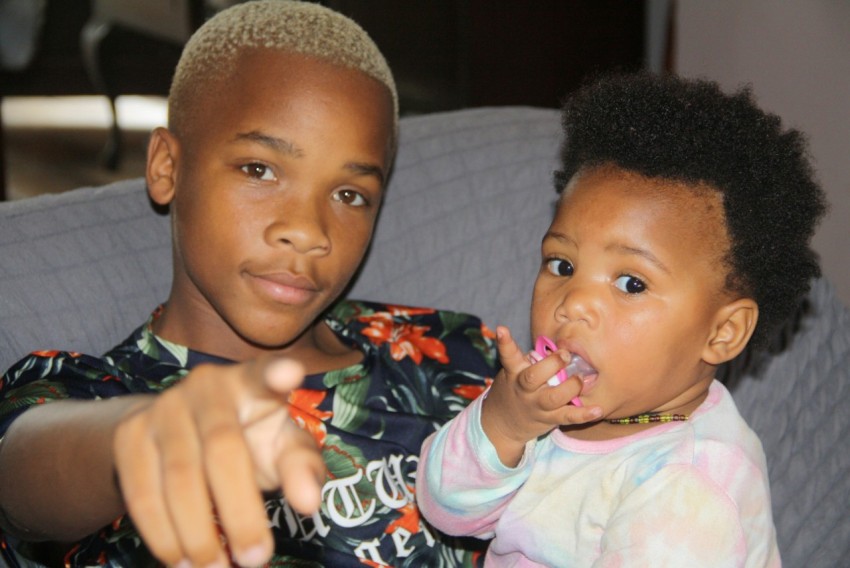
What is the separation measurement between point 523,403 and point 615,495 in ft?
0.47

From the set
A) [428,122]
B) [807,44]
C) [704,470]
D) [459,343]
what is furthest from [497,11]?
[704,470]

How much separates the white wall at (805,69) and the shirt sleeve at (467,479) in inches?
49.3

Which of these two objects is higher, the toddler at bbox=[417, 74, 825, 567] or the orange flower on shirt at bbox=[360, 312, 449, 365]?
the toddler at bbox=[417, 74, 825, 567]

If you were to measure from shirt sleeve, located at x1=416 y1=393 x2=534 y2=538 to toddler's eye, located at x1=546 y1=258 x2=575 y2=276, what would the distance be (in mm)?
162

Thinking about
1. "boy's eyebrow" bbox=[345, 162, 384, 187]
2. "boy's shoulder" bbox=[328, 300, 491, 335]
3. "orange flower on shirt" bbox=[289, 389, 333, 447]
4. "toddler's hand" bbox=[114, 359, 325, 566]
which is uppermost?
"toddler's hand" bbox=[114, 359, 325, 566]

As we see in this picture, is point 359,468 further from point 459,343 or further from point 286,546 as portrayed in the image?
point 459,343

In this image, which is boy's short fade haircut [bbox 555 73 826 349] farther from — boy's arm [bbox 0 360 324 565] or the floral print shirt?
boy's arm [bbox 0 360 324 565]

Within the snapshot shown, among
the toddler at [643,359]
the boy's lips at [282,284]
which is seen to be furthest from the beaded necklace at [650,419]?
the boy's lips at [282,284]

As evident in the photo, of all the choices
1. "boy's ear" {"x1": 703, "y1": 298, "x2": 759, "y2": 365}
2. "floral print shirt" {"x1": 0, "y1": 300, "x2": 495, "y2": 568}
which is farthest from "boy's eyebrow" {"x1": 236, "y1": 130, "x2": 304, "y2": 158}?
"boy's ear" {"x1": 703, "y1": 298, "x2": 759, "y2": 365}

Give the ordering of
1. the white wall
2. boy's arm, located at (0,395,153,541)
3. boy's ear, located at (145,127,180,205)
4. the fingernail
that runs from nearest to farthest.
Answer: the fingernail, boy's arm, located at (0,395,153,541), boy's ear, located at (145,127,180,205), the white wall

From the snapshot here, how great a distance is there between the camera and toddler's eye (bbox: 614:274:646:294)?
1097mm

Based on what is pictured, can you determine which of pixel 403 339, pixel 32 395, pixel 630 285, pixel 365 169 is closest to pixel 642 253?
pixel 630 285

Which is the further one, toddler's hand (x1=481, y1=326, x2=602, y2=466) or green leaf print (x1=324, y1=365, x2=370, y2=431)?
green leaf print (x1=324, y1=365, x2=370, y2=431)

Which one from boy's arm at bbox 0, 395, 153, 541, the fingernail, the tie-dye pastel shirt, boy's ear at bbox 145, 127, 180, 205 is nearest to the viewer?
the fingernail
